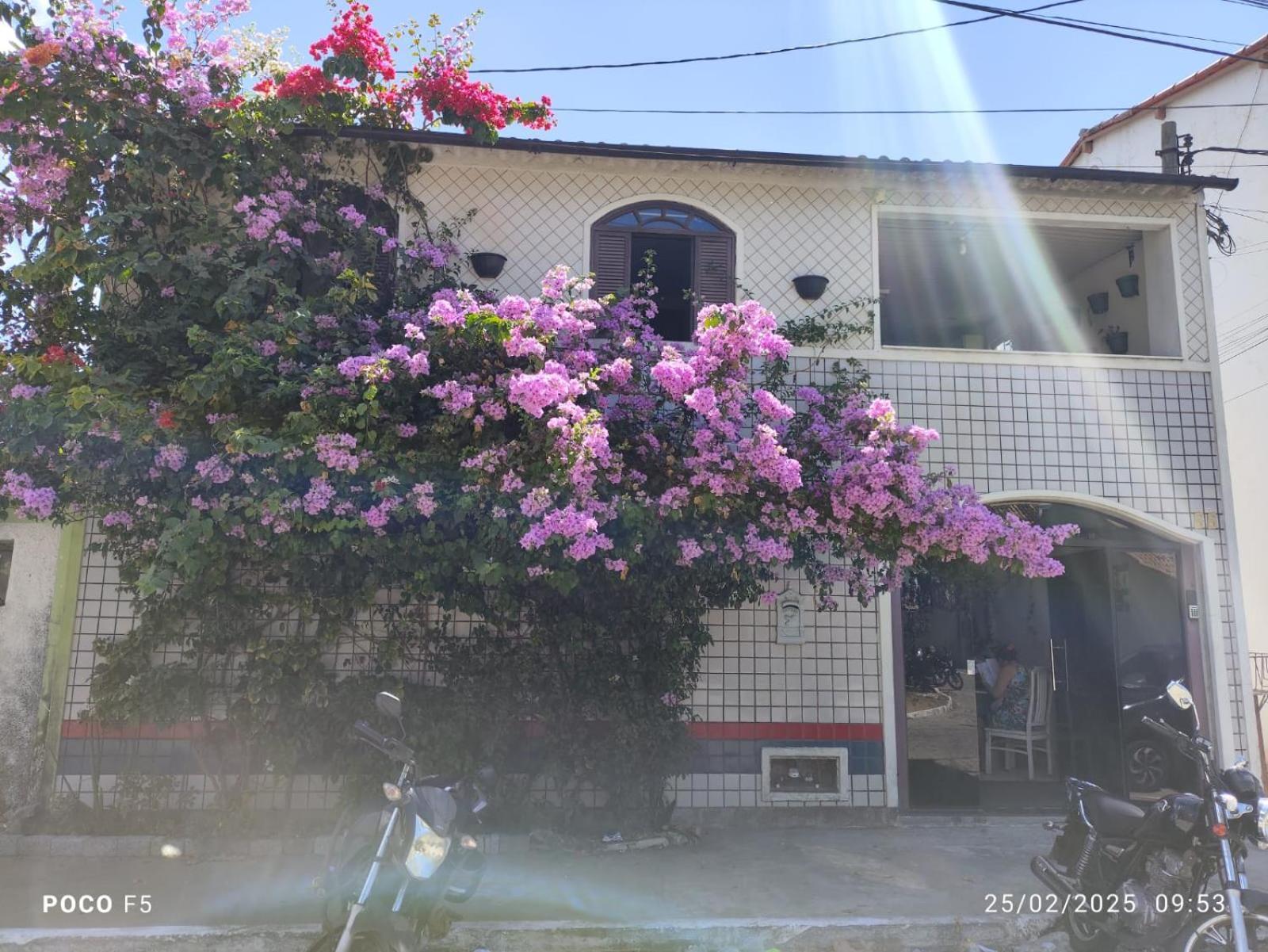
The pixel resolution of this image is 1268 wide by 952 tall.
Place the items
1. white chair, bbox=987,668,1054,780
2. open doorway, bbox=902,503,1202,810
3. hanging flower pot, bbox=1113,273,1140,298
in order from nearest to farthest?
open doorway, bbox=902,503,1202,810 < white chair, bbox=987,668,1054,780 < hanging flower pot, bbox=1113,273,1140,298

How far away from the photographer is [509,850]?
6688 mm

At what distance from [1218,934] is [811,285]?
18.2ft

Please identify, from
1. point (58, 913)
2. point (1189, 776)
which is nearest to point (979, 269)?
point (1189, 776)

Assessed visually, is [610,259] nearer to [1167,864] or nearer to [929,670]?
[929,670]

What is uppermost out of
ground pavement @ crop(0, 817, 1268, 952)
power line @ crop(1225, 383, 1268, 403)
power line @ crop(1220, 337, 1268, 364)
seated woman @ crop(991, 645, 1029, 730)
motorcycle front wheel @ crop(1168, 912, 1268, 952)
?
power line @ crop(1220, 337, 1268, 364)

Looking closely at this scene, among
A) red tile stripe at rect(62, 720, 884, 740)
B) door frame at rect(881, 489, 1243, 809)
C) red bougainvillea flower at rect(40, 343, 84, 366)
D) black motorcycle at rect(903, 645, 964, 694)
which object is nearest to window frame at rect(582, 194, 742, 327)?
door frame at rect(881, 489, 1243, 809)

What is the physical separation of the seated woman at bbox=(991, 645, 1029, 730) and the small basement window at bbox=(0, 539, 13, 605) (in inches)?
339

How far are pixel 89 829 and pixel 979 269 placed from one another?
31.2 ft

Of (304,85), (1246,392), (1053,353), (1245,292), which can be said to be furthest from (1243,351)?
(304,85)

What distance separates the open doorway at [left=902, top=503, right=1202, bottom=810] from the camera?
801 cm

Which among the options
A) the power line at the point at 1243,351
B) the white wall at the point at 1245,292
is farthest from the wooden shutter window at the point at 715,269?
the power line at the point at 1243,351

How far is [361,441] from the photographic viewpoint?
580 cm

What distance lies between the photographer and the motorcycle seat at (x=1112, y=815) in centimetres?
476

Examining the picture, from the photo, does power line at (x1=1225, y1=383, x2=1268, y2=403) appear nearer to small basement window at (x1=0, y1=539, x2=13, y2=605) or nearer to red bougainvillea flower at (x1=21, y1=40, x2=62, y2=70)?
red bougainvillea flower at (x1=21, y1=40, x2=62, y2=70)
